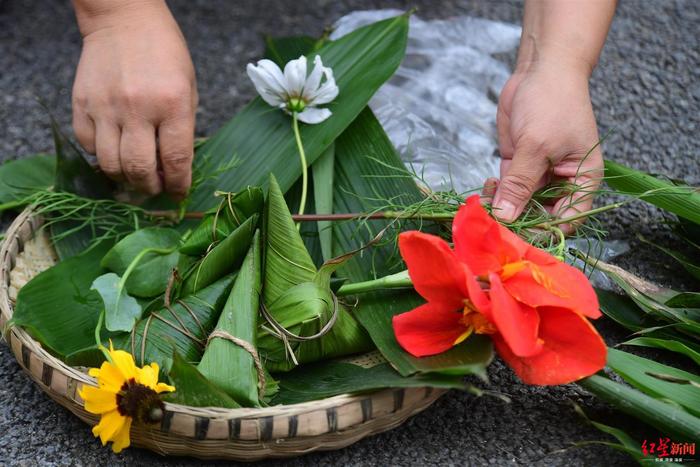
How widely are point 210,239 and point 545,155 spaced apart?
0.47m

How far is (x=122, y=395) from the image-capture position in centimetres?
85

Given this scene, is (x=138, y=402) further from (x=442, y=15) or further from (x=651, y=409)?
(x=442, y=15)

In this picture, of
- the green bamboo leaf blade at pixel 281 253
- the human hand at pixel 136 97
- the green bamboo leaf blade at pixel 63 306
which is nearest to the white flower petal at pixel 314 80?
the human hand at pixel 136 97

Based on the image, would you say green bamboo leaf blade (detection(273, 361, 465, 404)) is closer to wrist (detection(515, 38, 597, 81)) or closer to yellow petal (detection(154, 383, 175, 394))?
yellow petal (detection(154, 383, 175, 394))

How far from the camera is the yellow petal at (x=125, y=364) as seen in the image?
84cm

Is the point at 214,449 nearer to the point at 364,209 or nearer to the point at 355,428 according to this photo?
the point at 355,428

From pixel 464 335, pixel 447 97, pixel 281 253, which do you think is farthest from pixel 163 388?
pixel 447 97

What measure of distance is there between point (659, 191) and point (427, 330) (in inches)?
17.1

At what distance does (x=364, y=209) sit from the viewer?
119 centimetres

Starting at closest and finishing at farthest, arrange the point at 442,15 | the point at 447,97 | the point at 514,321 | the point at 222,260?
the point at 514,321
the point at 222,260
the point at 447,97
the point at 442,15

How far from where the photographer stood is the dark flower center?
0.84 m

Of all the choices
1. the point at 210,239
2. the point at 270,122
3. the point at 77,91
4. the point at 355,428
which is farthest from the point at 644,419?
the point at 77,91

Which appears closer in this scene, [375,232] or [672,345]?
[672,345]

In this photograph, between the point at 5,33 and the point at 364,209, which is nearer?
the point at 364,209
